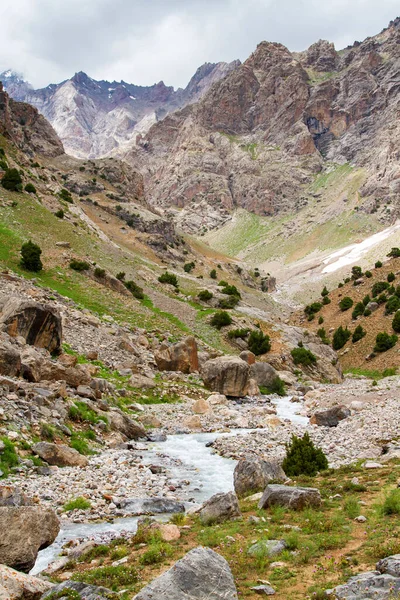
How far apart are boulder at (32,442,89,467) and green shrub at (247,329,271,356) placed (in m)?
29.9

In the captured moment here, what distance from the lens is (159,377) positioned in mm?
30719

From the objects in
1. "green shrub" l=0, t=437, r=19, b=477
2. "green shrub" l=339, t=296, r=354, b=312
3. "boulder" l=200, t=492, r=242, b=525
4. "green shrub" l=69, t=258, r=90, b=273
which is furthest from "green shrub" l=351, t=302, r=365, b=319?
"green shrub" l=0, t=437, r=19, b=477

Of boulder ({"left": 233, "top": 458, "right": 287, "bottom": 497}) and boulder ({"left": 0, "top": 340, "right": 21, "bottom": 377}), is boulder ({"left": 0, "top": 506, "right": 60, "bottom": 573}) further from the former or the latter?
boulder ({"left": 0, "top": 340, "right": 21, "bottom": 377})

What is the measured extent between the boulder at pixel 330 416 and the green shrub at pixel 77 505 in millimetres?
15378

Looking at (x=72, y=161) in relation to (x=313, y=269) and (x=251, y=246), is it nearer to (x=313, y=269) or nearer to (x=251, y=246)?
(x=313, y=269)

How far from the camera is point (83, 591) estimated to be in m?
7.05

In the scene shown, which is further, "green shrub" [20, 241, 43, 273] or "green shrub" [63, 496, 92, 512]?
"green shrub" [20, 241, 43, 273]

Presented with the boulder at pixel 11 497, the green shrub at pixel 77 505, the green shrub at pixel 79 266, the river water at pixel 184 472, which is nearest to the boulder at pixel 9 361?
the river water at pixel 184 472

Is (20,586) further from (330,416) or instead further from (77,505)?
(330,416)

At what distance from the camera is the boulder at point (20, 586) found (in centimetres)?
670

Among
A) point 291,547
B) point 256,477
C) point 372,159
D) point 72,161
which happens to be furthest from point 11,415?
point 372,159

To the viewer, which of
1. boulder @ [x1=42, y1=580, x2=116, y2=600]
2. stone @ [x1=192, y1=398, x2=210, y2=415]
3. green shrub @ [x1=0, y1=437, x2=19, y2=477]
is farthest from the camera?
stone @ [x1=192, y1=398, x2=210, y2=415]

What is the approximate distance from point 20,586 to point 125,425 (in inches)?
518

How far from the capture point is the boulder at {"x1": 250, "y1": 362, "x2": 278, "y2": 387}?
120 feet
